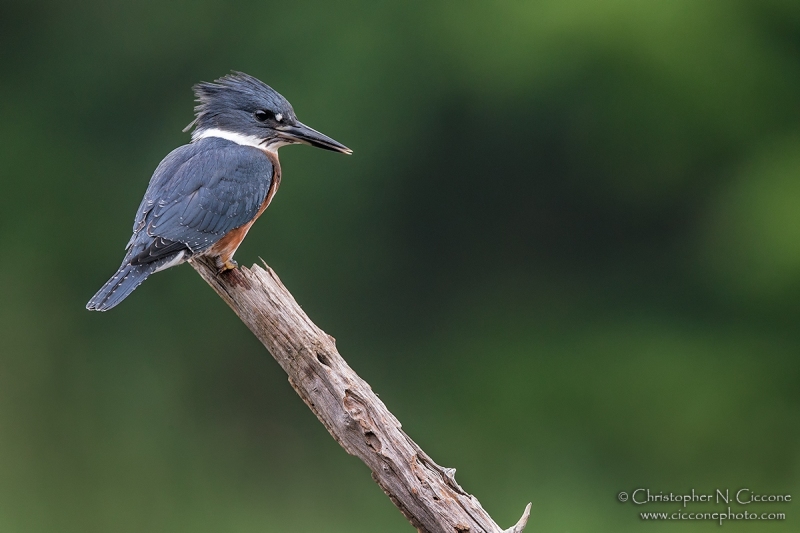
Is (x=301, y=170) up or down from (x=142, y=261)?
up

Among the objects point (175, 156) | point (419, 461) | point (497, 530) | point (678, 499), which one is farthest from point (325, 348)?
point (678, 499)

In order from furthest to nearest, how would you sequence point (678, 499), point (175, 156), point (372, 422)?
point (678, 499)
point (175, 156)
point (372, 422)

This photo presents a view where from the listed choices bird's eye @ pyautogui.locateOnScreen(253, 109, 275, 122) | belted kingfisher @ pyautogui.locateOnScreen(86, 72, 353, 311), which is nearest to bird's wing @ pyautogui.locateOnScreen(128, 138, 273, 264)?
belted kingfisher @ pyautogui.locateOnScreen(86, 72, 353, 311)

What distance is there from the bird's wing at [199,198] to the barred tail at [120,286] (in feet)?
0.08

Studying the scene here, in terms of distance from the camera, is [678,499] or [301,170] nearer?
[678,499]

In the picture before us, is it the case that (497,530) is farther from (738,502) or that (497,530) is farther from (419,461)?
(738,502)

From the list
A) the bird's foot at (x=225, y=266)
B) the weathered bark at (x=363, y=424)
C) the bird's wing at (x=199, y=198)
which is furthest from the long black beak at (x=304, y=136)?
the weathered bark at (x=363, y=424)

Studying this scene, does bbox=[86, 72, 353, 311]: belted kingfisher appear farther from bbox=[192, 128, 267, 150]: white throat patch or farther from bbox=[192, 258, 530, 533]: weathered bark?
bbox=[192, 258, 530, 533]: weathered bark

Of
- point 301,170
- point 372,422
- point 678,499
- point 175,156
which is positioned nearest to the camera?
point 372,422

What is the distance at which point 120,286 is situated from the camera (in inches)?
87.7

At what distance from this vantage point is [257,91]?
8.95ft

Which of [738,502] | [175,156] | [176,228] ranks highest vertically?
[738,502]

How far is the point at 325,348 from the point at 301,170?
8.17 ft

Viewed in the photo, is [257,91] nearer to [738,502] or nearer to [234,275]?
[234,275]
